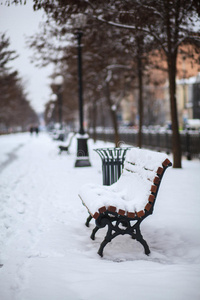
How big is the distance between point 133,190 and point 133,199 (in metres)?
0.21

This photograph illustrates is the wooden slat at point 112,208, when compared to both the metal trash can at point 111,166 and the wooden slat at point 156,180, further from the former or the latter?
the metal trash can at point 111,166

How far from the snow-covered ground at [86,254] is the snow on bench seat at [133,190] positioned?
1.89 feet

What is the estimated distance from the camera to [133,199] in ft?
15.2

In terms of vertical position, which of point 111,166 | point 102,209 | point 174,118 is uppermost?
point 174,118

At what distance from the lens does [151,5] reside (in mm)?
10305

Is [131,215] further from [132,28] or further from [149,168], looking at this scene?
[132,28]

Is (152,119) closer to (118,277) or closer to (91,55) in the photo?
(91,55)

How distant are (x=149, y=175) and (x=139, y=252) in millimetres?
982

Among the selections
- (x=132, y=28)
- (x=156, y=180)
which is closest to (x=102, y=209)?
(x=156, y=180)

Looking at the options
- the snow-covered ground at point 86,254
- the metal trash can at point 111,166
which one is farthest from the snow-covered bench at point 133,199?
the metal trash can at point 111,166

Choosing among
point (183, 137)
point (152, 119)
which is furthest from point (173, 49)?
point (152, 119)

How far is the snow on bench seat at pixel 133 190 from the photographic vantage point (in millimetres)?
4120

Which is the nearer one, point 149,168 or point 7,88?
point 149,168

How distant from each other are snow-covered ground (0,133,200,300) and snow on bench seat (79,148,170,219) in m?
0.58
